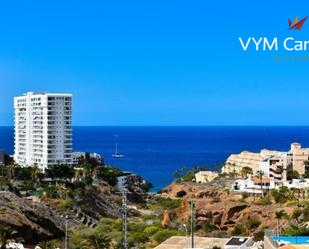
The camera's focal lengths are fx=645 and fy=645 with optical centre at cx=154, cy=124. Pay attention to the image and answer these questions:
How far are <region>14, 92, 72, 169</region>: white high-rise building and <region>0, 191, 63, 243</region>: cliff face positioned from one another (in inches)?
1101

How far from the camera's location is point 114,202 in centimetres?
6072

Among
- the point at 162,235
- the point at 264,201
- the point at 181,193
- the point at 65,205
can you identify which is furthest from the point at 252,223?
the point at 181,193

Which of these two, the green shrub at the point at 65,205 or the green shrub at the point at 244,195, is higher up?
the green shrub at the point at 244,195

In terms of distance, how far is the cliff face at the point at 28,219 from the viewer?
40031mm

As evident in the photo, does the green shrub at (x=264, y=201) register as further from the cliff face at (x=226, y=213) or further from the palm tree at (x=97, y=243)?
the palm tree at (x=97, y=243)

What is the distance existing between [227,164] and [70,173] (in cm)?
2762

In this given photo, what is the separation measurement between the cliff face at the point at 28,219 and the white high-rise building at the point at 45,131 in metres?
28.0

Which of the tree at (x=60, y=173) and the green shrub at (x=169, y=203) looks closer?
the green shrub at (x=169, y=203)

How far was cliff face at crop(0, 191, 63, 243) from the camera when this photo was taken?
40031 millimetres

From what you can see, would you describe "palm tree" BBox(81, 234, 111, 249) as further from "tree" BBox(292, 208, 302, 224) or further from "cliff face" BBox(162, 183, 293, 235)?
"tree" BBox(292, 208, 302, 224)

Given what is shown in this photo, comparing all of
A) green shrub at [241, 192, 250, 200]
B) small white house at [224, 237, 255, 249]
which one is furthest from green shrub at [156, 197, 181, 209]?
small white house at [224, 237, 255, 249]

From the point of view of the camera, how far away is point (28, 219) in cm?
4216

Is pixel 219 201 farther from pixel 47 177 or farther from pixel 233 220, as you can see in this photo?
pixel 47 177

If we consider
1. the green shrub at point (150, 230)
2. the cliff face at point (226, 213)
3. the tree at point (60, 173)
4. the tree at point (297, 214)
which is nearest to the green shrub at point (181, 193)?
the cliff face at point (226, 213)
